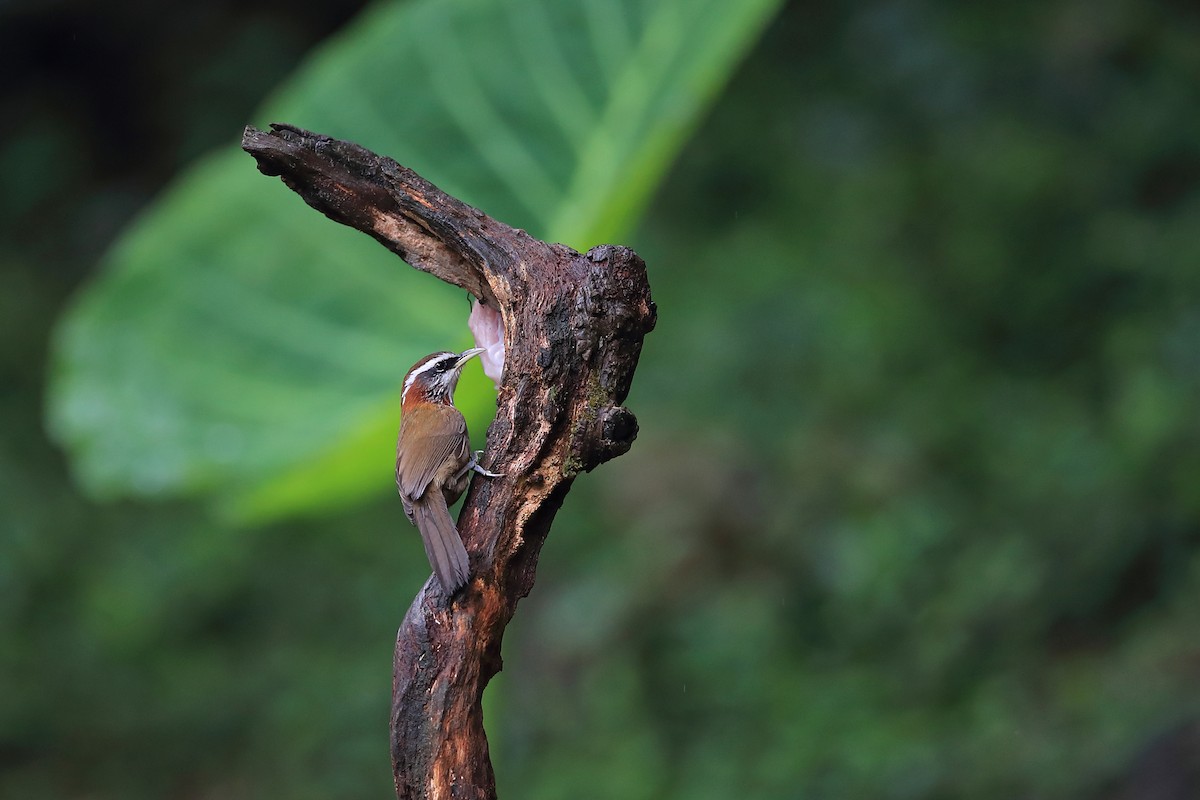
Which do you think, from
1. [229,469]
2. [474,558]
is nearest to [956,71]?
[229,469]

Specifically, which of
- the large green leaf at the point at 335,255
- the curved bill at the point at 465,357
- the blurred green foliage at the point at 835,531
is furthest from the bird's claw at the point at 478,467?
the blurred green foliage at the point at 835,531

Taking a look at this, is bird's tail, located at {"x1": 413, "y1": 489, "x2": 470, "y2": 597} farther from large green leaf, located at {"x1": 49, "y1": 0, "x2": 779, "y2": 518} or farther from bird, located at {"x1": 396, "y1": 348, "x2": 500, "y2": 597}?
large green leaf, located at {"x1": 49, "y1": 0, "x2": 779, "y2": 518}

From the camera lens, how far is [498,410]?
53.5 inches

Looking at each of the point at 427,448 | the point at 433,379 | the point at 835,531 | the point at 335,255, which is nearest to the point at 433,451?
the point at 427,448

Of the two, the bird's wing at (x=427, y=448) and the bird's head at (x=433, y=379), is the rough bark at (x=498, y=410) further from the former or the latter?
the bird's head at (x=433, y=379)

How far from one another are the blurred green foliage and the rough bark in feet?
8.87

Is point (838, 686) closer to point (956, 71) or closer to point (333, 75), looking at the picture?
point (333, 75)

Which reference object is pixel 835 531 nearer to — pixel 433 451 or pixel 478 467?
pixel 433 451

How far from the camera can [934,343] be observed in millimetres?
5629

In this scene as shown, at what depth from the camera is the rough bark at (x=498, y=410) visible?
4.13 feet

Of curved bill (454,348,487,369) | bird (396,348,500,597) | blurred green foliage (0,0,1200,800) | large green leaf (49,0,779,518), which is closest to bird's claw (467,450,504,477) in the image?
bird (396,348,500,597)

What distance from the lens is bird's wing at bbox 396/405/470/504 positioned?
150 cm

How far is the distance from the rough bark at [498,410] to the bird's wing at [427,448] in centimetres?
14

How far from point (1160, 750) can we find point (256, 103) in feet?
19.3
